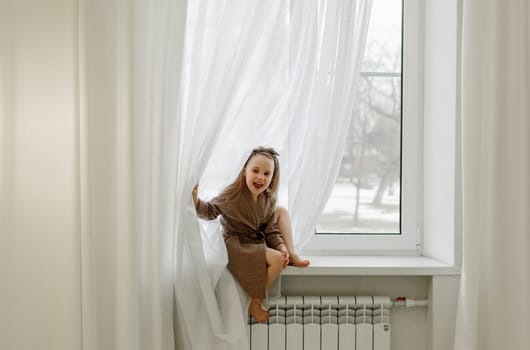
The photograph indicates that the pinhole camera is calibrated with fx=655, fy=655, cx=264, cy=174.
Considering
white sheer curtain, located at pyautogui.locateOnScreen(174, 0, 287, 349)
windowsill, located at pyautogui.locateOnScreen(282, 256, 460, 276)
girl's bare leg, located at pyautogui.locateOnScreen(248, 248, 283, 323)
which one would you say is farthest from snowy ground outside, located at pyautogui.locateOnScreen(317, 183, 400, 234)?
white sheer curtain, located at pyautogui.locateOnScreen(174, 0, 287, 349)

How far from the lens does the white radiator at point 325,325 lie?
7.36 ft

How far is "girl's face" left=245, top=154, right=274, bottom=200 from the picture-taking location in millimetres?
2152

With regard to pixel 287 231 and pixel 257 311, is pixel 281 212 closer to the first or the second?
pixel 287 231

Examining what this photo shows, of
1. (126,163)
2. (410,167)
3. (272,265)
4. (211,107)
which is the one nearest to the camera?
(126,163)

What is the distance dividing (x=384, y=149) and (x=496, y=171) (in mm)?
552

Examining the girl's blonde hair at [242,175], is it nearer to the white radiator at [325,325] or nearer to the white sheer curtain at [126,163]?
the white sheer curtain at [126,163]

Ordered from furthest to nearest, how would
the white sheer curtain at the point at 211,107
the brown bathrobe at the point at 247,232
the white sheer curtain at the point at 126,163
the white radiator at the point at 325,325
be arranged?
the white radiator at the point at 325,325 < the brown bathrobe at the point at 247,232 < the white sheer curtain at the point at 211,107 < the white sheer curtain at the point at 126,163

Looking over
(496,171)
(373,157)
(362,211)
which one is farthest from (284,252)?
(496,171)

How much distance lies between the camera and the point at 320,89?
2.22 metres

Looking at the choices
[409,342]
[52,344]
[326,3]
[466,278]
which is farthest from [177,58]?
[409,342]

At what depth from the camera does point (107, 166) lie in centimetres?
195

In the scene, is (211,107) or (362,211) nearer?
(211,107)

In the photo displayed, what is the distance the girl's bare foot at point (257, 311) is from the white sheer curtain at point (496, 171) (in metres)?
0.65

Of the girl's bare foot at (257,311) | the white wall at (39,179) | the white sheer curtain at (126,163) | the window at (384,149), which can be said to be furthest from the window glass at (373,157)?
the white wall at (39,179)
